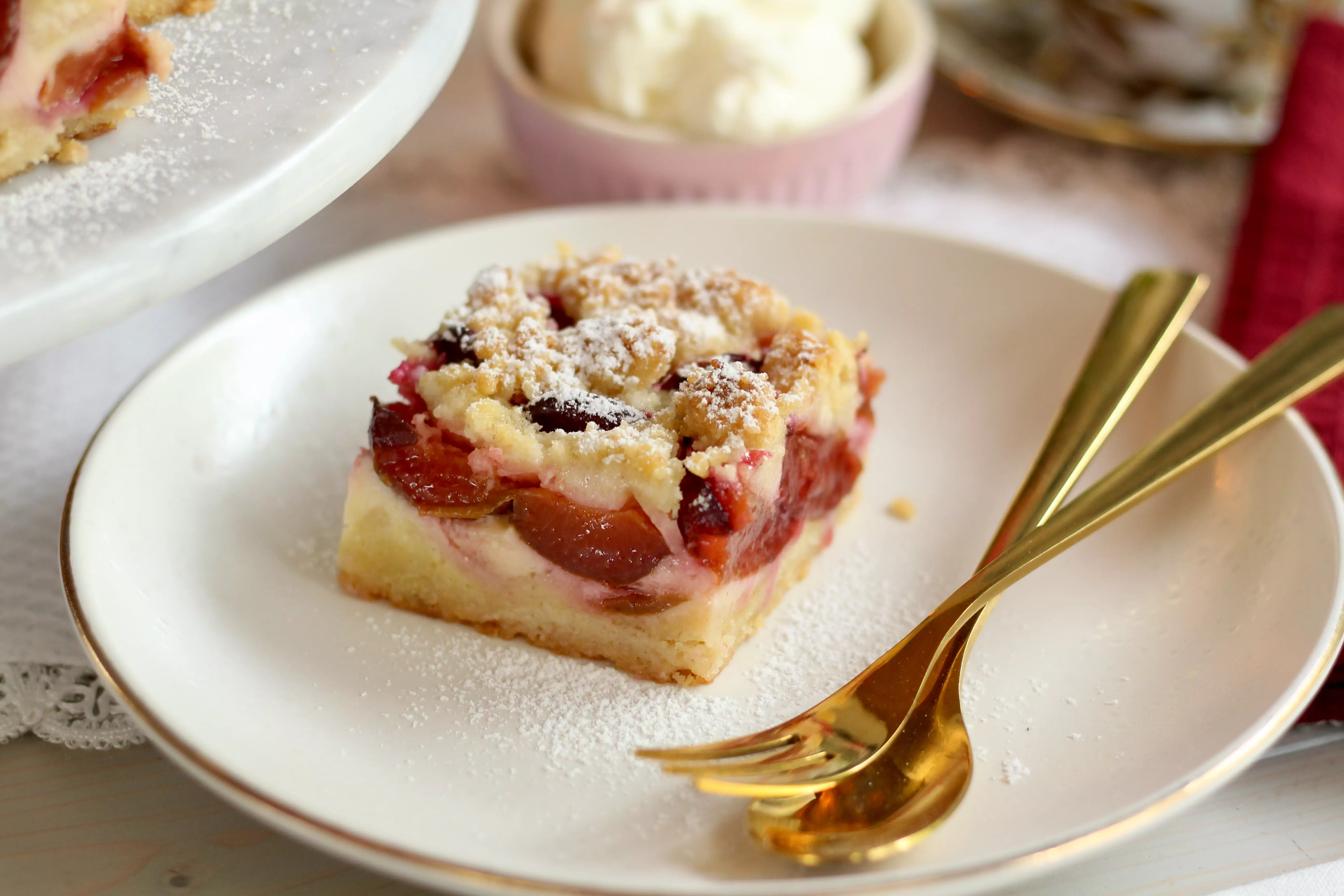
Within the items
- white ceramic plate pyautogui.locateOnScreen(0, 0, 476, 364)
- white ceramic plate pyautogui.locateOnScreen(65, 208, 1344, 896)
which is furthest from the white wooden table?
white ceramic plate pyautogui.locateOnScreen(0, 0, 476, 364)

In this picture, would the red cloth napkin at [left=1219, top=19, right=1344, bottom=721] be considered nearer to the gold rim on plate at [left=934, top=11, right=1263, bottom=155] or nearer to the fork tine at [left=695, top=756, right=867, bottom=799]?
the gold rim on plate at [left=934, top=11, right=1263, bottom=155]

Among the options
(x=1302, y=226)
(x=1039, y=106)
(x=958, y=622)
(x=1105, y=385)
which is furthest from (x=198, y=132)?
(x=1039, y=106)

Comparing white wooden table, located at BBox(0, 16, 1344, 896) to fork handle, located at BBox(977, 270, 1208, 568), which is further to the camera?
fork handle, located at BBox(977, 270, 1208, 568)

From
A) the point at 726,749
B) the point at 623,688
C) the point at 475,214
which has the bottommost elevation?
the point at 475,214

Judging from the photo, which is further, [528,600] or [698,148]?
[698,148]

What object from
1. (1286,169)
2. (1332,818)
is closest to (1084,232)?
(1286,169)

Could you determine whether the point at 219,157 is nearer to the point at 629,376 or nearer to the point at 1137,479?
the point at 629,376

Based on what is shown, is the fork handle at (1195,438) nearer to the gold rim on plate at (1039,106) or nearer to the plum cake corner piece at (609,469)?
the plum cake corner piece at (609,469)
